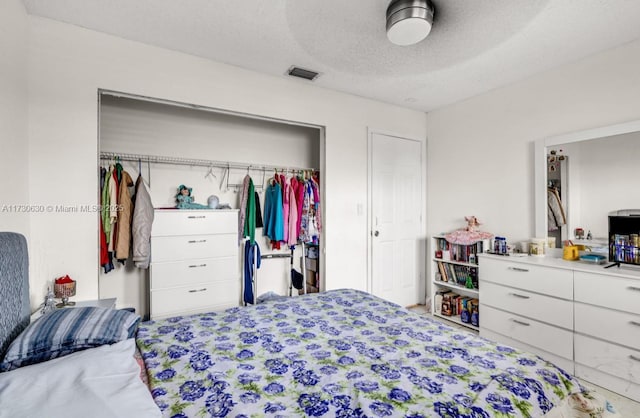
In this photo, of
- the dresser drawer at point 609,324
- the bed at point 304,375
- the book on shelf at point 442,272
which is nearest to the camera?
the bed at point 304,375

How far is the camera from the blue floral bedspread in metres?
1.06

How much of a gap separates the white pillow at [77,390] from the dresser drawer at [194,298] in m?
1.74

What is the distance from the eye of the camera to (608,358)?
2.21m

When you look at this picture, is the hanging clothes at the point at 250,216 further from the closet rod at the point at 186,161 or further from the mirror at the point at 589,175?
the mirror at the point at 589,175

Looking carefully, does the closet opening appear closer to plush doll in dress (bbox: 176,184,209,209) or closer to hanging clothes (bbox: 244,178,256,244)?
plush doll in dress (bbox: 176,184,209,209)

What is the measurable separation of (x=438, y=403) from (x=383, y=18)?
2047mm

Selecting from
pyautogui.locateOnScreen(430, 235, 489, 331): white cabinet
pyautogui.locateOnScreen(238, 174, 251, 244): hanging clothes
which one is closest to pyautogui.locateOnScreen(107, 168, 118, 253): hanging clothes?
pyautogui.locateOnScreen(238, 174, 251, 244): hanging clothes

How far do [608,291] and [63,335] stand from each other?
10.2ft

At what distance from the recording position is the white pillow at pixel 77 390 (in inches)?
32.6

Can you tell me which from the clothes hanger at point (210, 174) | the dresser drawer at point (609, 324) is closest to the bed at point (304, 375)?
the dresser drawer at point (609, 324)

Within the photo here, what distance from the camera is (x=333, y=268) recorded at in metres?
3.41

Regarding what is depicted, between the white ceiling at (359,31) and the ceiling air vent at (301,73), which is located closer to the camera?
the white ceiling at (359,31)

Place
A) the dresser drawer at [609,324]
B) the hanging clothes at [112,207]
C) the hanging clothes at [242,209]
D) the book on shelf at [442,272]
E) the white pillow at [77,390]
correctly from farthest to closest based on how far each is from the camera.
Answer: the book on shelf at [442,272] < the hanging clothes at [242,209] < the hanging clothes at [112,207] < the dresser drawer at [609,324] < the white pillow at [77,390]

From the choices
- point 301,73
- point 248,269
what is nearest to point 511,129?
point 301,73
